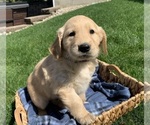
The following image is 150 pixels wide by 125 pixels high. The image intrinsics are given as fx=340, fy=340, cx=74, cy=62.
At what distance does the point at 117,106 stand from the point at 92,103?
0.52 meters

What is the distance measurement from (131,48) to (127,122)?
6.95 ft

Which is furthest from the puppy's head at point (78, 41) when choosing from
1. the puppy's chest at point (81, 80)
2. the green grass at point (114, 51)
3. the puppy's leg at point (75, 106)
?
the green grass at point (114, 51)

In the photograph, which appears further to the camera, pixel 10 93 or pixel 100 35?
pixel 10 93

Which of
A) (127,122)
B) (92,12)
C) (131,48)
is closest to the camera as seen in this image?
(127,122)

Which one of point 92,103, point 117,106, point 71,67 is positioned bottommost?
point 92,103

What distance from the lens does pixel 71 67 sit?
3107mm

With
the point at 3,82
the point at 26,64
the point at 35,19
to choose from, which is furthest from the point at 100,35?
the point at 35,19

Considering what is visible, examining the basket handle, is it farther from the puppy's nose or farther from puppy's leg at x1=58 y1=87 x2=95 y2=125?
the puppy's nose

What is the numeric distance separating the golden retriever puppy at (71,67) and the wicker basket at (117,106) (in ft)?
0.42

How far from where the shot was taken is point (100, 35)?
10.5 ft

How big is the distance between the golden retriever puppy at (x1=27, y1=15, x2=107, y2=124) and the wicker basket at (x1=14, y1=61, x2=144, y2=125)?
0.42ft

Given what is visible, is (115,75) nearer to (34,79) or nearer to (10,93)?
(34,79)

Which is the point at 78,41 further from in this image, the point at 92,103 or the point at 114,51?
the point at 114,51

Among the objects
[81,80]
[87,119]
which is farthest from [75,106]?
[81,80]
